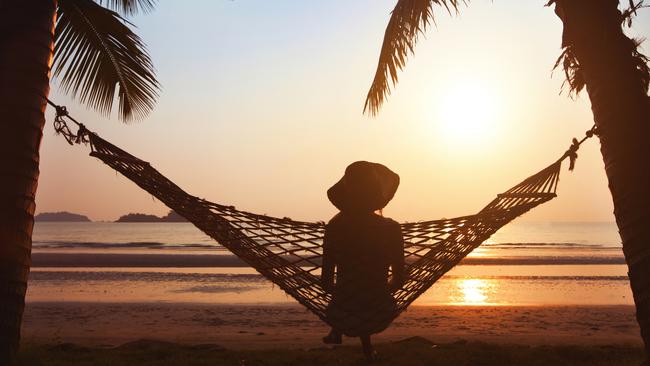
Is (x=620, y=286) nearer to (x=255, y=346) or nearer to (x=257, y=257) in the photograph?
(x=255, y=346)

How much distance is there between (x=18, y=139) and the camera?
98.0 inches

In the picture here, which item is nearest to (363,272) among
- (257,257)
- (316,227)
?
(316,227)

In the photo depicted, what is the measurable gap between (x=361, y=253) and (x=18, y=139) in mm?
1798

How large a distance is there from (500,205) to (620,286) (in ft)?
27.4

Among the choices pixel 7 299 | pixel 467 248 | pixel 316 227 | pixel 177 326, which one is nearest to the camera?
pixel 7 299

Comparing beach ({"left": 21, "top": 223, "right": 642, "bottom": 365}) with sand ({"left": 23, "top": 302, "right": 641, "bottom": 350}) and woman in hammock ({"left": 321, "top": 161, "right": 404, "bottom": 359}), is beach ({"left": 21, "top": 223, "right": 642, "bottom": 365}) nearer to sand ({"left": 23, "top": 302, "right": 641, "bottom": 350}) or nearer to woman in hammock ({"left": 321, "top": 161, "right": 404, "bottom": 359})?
Result: sand ({"left": 23, "top": 302, "right": 641, "bottom": 350})

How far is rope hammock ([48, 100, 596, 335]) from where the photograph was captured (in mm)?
3240

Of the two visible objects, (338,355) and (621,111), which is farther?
(338,355)

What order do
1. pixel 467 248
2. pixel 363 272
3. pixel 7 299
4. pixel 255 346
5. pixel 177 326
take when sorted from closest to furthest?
pixel 7 299, pixel 363 272, pixel 467 248, pixel 255 346, pixel 177 326

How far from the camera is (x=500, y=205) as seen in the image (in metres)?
3.62

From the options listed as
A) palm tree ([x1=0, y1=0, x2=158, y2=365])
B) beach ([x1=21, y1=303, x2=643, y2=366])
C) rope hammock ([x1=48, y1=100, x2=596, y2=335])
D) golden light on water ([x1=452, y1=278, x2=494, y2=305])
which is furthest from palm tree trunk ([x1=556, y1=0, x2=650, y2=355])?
golden light on water ([x1=452, y1=278, x2=494, y2=305])

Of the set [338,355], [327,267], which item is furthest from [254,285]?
[327,267]

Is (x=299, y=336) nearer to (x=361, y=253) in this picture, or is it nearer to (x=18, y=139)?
(x=361, y=253)

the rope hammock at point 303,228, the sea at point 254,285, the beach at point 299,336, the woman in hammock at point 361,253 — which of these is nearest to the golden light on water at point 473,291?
the sea at point 254,285
